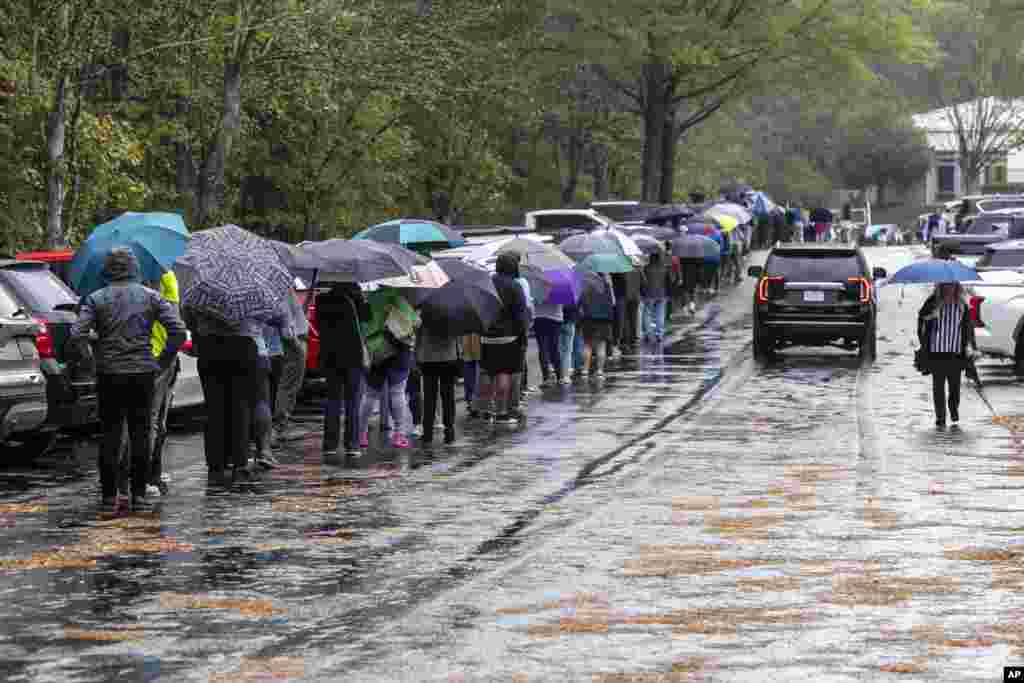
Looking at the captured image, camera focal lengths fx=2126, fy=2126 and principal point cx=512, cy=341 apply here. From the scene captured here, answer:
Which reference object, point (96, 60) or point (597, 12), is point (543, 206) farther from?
point (96, 60)

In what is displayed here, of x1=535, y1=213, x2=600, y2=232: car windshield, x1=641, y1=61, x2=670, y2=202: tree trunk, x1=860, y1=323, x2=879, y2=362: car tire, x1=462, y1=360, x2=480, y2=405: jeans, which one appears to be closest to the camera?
x1=462, y1=360, x2=480, y2=405: jeans

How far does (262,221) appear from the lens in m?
45.8

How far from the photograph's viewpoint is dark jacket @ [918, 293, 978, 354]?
21516 mm

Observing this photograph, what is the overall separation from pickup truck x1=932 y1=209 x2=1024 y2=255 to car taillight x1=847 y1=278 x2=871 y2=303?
7303mm

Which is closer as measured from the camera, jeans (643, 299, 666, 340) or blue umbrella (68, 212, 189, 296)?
blue umbrella (68, 212, 189, 296)

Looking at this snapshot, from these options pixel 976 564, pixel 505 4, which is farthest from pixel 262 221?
pixel 976 564

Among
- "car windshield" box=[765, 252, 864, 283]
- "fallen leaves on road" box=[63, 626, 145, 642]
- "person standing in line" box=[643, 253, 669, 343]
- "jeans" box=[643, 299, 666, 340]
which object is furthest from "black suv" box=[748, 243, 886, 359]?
"fallen leaves on road" box=[63, 626, 145, 642]

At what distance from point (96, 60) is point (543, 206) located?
1350 inches

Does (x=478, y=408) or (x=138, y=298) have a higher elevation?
(x=138, y=298)

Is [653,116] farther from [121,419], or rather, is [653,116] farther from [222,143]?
[121,419]

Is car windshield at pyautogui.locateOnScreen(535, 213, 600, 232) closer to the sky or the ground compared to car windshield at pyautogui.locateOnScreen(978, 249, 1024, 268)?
closer to the sky

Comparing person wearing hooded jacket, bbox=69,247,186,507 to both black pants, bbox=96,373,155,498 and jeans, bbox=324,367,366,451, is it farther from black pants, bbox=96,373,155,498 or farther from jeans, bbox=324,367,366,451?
jeans, bbox=324,367,366,451

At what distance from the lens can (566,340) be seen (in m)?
27.2

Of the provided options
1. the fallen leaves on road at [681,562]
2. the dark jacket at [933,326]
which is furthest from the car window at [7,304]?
the dark jacket at [933,326]
